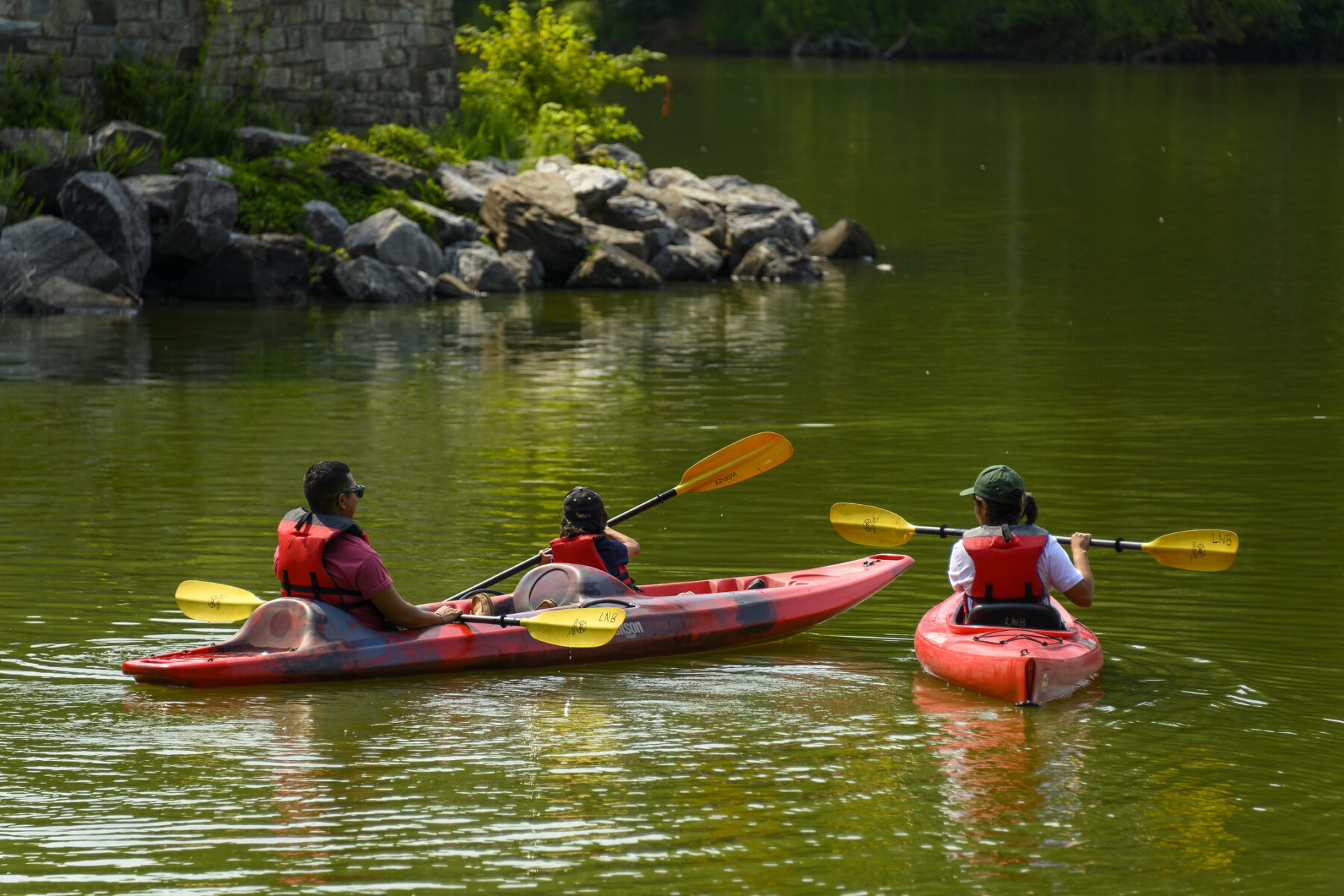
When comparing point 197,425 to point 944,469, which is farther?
point 197,425

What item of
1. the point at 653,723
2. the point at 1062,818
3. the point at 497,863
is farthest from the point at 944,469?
the point at 497,863

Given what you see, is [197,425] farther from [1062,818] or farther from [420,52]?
[420,52]

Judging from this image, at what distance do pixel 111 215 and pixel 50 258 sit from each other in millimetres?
896

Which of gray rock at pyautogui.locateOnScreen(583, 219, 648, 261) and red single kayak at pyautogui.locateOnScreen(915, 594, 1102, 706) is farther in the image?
gray rock at pyautogui.locateOnScreen(583, 219, 648, 261)

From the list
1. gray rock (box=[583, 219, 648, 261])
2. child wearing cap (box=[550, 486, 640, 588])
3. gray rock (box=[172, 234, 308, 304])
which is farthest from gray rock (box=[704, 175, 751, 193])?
child wearing cap (box=[550, 486, 640, 588])

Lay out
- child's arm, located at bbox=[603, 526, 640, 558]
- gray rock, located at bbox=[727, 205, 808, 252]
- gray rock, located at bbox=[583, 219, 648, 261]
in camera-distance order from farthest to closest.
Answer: gray rock, located at bbox=[727, 205, 808, 252]
gray rock, located at bbox=[583, 219, 648, 261]
child's arm, located at bbox=[603, 526, 640, 558]

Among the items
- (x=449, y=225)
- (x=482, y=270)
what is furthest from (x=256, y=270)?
(x=482, y=270)

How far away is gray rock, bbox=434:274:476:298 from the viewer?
20.4 m

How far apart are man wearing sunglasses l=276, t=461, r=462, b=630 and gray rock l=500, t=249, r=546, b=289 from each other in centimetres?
1360

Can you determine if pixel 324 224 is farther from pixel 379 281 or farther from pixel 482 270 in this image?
pixel 482 270

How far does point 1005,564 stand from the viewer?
7535 mm

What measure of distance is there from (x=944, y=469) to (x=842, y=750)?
16.7 feet

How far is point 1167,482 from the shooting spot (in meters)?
11.3

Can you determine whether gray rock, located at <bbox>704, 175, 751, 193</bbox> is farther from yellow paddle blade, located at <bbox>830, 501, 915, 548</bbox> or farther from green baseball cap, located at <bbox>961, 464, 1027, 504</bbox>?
green baseball cap, located at <bbox>961, 464, 1027, 504</bbox>
